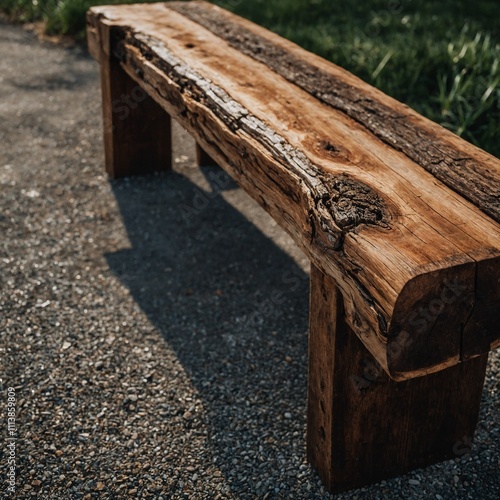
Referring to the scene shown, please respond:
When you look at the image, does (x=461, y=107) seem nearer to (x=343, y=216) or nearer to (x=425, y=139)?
(x=425, y=139)

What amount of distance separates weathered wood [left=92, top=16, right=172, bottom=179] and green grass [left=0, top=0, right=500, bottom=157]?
1.34m

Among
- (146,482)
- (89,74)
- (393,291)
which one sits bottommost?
(146,482)

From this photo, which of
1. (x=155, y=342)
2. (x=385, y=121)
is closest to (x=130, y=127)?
(x=155, y=342)

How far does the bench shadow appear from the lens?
91.1 inches

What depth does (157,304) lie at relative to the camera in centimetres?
296

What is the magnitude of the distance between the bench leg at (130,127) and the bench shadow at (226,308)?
87 millimetres

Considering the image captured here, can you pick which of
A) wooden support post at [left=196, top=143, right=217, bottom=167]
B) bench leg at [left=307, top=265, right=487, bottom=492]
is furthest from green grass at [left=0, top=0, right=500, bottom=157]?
bench leg at [left=307, top=265, right=487, bottom=492]

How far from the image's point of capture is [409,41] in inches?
197

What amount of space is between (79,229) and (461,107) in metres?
2.14

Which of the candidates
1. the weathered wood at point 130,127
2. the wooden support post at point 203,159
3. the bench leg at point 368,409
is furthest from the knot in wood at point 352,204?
the wooden support post at point 203,159

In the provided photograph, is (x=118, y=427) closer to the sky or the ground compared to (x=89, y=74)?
closer to the ground

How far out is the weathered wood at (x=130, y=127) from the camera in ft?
12.2

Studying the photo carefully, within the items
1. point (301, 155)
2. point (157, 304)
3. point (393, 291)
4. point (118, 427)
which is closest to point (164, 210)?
point (157, 304)

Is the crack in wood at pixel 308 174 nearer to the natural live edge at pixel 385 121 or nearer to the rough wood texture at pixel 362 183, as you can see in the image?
the rough wood texture at pixel 362 183
